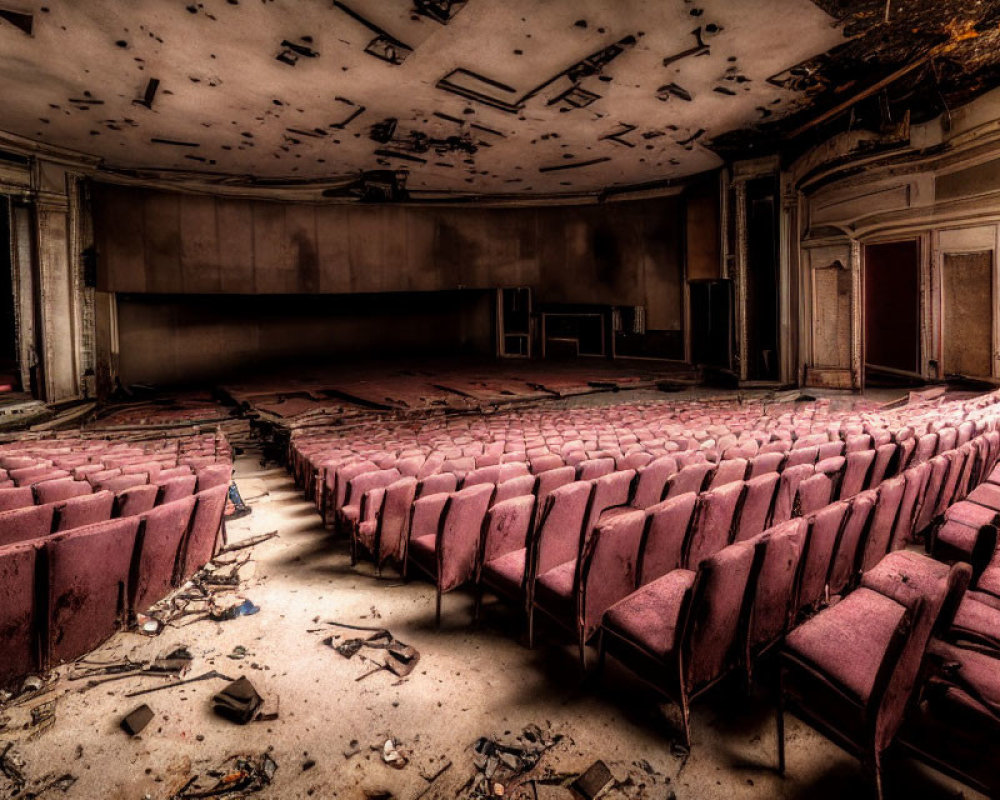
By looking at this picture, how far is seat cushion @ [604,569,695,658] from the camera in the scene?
1.84 metres

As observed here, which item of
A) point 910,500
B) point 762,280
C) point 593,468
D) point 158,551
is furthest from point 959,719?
point 762,280

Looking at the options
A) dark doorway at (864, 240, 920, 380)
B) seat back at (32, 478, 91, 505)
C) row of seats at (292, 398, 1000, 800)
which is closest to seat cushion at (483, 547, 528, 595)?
row of seats at (292, 398, 1000, 800)

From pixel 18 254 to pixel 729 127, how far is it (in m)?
10.9

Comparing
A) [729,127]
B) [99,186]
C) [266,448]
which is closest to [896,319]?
[729,127]

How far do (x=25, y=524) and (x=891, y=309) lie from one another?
12.0 metres

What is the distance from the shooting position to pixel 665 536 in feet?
7.58

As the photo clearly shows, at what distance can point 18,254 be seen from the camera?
9.05m

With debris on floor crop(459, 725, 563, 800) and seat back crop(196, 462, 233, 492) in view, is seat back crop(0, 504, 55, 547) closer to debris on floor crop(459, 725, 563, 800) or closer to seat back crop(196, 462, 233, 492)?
seat back crop(196, 462, 233, 492)

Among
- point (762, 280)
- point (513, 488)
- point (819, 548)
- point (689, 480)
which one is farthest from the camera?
point (762, 280)

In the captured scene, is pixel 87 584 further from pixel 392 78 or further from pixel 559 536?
pixel 392 78

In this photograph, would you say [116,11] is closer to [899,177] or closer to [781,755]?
[781,755]

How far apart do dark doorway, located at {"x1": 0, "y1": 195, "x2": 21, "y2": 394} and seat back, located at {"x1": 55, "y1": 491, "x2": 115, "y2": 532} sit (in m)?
8.54

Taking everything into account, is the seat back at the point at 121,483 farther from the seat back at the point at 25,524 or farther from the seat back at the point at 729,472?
the seat back at the point at 729,472

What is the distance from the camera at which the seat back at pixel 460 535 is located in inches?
100
